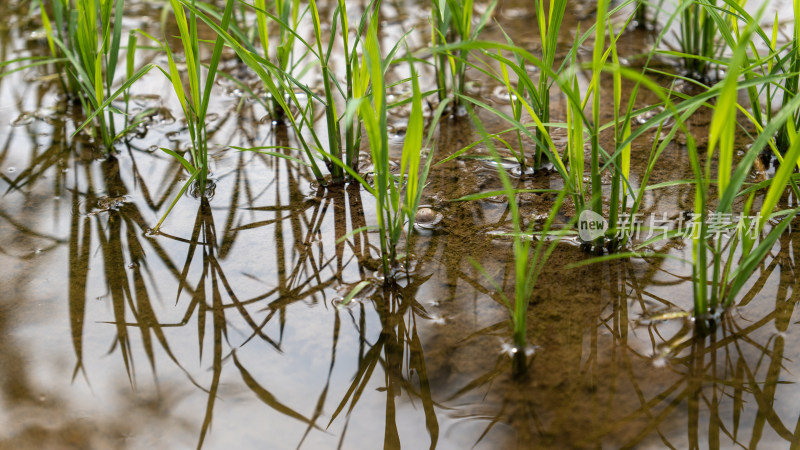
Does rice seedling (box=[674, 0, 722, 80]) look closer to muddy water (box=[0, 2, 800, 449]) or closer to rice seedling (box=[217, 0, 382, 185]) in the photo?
muddy water (box=[0, 2, 800, 449])

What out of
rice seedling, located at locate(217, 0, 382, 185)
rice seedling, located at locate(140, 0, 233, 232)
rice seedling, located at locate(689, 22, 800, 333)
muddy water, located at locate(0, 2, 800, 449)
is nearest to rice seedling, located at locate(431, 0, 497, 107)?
rice seedling, located at locate(217, 0, 382, 185)

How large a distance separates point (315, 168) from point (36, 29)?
1.64 m

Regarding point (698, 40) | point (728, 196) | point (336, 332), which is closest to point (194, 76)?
point (336, 332)

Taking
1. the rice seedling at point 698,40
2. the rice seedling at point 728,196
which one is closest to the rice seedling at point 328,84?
the rice seedling at point 728,196

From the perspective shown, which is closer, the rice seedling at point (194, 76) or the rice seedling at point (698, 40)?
the rice seedling at point (194, 76)

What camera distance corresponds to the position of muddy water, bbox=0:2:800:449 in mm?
1166

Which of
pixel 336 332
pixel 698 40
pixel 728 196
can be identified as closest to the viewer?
pixel 728 196

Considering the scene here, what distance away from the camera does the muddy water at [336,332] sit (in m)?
1.17

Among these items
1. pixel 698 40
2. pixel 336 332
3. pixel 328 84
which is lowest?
pixel 336 332

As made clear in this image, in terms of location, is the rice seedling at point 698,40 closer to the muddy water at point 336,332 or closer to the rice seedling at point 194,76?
the muddy water at point 336,332

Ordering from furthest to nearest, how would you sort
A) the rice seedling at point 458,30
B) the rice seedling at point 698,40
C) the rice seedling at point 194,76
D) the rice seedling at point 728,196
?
the rice seedling at point 698,40
the rice seedling at point 458,30
the rice seedling at point 194,76
the rice seedling at point 728,196

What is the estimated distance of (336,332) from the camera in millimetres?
1348

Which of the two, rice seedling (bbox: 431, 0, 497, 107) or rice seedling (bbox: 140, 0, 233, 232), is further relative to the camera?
rice seedling (bbox: 431, 0, 497, 107)

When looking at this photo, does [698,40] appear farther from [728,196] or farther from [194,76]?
[194,76]
